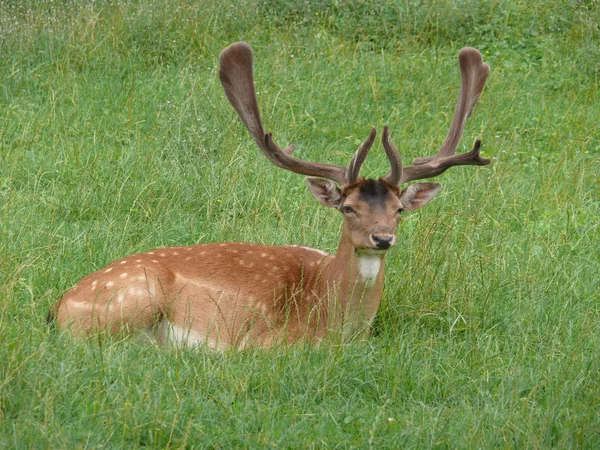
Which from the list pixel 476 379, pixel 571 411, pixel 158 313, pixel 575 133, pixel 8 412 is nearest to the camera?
pixel 8 412

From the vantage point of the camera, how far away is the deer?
20.3 ft

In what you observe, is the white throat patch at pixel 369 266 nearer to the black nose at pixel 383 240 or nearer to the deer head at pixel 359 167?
the deer head at pixel 359 167

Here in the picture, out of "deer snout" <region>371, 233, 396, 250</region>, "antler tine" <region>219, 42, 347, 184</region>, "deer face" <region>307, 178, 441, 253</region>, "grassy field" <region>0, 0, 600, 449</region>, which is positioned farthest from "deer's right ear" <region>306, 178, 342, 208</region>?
"grassy field" <region>0, 0, 600, 449</region>

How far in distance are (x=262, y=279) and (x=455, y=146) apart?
1316 mm

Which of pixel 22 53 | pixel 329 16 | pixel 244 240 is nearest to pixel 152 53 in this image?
pixel 22 53

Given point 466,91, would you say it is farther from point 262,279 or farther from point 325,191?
point 262,279

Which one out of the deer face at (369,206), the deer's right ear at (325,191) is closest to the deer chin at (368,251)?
the deer face at (369,206)

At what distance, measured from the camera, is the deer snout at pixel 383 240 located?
5.96 metres

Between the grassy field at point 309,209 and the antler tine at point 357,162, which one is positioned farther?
the antler tine at point 357,162

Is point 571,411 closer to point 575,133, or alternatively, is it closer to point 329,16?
point 575,133

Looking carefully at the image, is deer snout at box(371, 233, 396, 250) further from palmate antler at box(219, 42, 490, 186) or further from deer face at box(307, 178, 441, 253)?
palmate antler at box(219, 42, 490, 186)

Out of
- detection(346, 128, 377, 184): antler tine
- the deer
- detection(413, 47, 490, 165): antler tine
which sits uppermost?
detection(413, 47, 490, 165): antler tine

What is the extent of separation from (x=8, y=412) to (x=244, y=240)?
2992 millimetres

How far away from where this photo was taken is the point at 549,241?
761 cm
